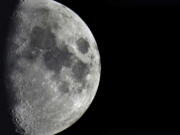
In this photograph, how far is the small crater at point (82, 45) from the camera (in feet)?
19.6

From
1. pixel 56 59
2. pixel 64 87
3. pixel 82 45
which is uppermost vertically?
pixel 82 45

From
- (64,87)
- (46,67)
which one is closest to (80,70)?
(64,87)

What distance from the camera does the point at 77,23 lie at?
6.16 meters

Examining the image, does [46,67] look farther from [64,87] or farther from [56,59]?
[64,87]

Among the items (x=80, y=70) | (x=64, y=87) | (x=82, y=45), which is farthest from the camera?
(x=82, y=45)

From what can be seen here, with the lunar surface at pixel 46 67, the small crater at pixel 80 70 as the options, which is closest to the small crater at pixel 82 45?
the lunar surface at pixel 46 67

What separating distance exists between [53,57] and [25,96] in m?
0.60

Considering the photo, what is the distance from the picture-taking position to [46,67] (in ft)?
18.4

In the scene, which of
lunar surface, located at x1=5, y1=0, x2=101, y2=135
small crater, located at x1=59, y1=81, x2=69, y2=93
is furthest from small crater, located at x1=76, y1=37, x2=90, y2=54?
small crater, located at x1=59, y1=81, x2=69, y2=93

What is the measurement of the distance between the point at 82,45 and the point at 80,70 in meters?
0.35

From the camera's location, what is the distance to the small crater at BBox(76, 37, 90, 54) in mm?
5969

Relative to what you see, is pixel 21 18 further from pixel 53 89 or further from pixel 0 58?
pixel 53 89

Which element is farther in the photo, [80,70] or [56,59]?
[80,70]


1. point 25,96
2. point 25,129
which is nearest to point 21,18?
point 25,96
